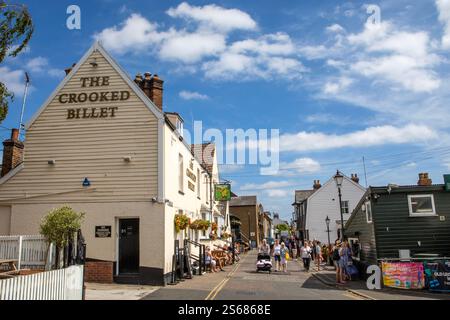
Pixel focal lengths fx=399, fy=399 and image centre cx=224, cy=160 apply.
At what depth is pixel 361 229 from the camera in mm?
21547

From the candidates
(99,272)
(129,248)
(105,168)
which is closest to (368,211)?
(129,248)

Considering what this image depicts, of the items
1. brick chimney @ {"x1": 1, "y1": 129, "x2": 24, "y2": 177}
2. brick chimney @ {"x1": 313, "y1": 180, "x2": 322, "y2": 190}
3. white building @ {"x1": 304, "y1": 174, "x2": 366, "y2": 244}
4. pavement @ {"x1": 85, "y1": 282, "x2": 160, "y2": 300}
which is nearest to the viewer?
pavement @ {"x1": 85, "y1": 282, "x2": 160, "y2": 300}

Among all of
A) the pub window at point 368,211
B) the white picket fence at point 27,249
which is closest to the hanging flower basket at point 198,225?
the white picket fence at point 27,249

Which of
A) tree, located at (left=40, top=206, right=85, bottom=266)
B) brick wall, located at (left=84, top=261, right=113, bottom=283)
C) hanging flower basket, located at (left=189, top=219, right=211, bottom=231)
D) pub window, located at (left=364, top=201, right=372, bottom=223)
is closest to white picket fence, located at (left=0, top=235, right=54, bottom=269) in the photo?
brick wall, located at (left=84, top=261, right=113, bottom=283)

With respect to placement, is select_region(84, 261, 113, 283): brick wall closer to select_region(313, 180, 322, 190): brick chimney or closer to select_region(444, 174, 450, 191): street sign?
select_region(444, 174, 450, 191): street sign

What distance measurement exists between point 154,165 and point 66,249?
5462mm

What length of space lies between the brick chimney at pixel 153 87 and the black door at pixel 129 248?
5864 millimetres

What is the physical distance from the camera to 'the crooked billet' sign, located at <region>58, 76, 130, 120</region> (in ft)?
59.6

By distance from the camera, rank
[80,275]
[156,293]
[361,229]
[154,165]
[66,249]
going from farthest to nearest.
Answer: [361,229]
[154,165]
[156,293]
[66,249]
[80,275]

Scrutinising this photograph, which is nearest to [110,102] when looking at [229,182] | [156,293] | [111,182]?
[111,182]

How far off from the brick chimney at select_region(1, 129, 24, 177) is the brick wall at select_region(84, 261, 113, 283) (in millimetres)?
A: 6295

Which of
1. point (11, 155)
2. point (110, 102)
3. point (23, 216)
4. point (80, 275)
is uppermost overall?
point (110, 102)

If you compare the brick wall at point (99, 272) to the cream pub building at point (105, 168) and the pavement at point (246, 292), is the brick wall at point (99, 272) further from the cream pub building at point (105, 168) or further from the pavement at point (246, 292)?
the pavement at point (246, 292)
